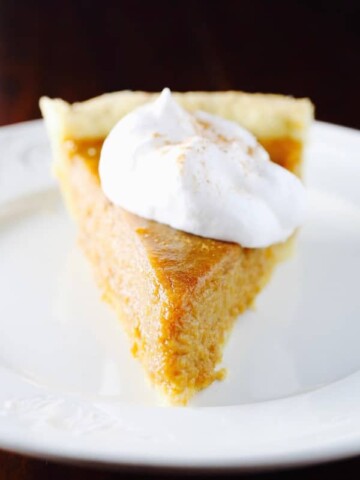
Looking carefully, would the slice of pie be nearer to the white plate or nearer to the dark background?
the white plate

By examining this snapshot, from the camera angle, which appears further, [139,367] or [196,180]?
[196,180]

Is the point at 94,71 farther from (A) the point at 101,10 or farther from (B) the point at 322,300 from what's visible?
(B) the point at 322,300

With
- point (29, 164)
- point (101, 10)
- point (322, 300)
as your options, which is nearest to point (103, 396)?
point (322, 300)

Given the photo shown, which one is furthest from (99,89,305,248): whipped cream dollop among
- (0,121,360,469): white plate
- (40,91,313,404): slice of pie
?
A: (0,121,360,469): white plate

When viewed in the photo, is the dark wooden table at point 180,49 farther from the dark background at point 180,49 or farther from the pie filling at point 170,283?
the pie filling at point 170,283

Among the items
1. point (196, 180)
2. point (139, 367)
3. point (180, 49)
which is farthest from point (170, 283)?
point (180, 49)

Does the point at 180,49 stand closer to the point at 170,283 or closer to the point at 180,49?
the point at 180,49

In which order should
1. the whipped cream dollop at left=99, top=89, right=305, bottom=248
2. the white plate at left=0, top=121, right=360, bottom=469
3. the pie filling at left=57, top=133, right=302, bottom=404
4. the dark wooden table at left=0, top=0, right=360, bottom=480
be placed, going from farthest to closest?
the dark wooden table at left=0, top=0, right=360, bottom=480
the whipped cream dollop at left=99, top=89, right=305, bottom=248
the pie filling at left=57, top=133, right=302, bottom=404
the white plate at left=0, top=121, right=360, bottom=469
